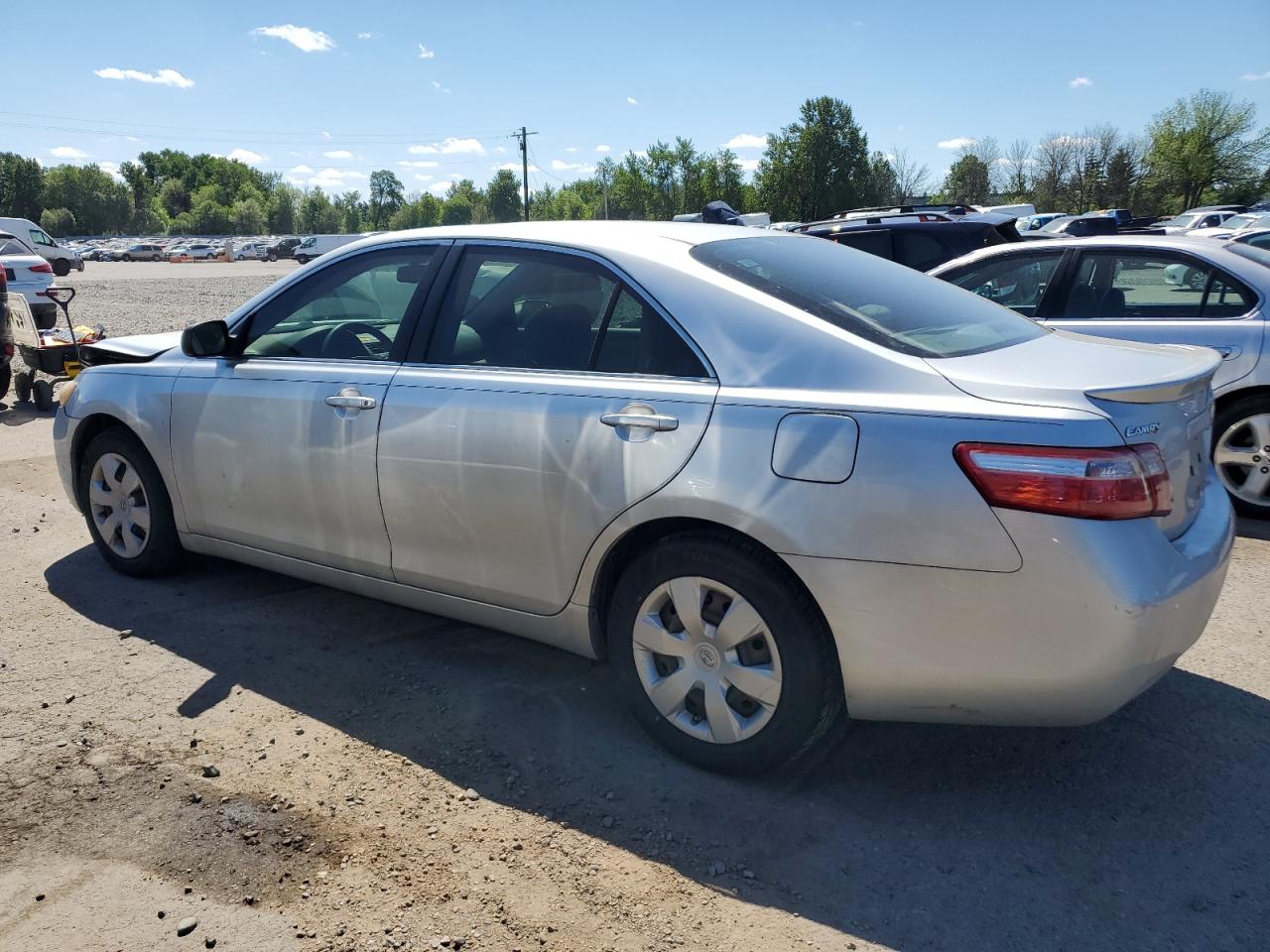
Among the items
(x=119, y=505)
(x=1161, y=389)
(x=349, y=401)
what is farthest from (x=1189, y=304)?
(x=119, y=505)

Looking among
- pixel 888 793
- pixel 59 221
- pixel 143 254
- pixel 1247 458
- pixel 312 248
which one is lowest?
pixel 143 254

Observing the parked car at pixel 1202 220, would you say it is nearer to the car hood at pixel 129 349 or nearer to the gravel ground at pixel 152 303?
the gravel ground at pixel 152 303

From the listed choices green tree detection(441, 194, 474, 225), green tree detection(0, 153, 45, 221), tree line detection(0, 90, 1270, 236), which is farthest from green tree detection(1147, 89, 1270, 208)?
green tree detection(0, 153, 45, 221)

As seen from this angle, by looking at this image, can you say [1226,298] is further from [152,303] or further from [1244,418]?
[152,303]

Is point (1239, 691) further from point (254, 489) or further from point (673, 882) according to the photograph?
point (254, 489)

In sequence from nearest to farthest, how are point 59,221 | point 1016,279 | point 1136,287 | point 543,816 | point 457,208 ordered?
point 543,816 → point 1136,287 → point 1016,279 → point 59,221 → point 457,208

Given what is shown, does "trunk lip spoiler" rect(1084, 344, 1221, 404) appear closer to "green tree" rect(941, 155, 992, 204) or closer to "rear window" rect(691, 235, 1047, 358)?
"rear window" rect(691, 235, 1047, 358)

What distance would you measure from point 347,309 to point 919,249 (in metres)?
6.97

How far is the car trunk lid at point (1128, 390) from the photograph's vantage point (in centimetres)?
→ 257

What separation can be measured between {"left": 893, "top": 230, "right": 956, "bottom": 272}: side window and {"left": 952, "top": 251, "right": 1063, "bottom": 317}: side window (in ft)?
9.49

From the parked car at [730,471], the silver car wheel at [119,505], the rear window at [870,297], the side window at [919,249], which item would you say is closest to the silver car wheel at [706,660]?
the parked car at [730,471]

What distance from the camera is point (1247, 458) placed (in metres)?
5.75

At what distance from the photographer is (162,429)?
172 inches

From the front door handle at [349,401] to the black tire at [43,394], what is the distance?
7.23 meters
